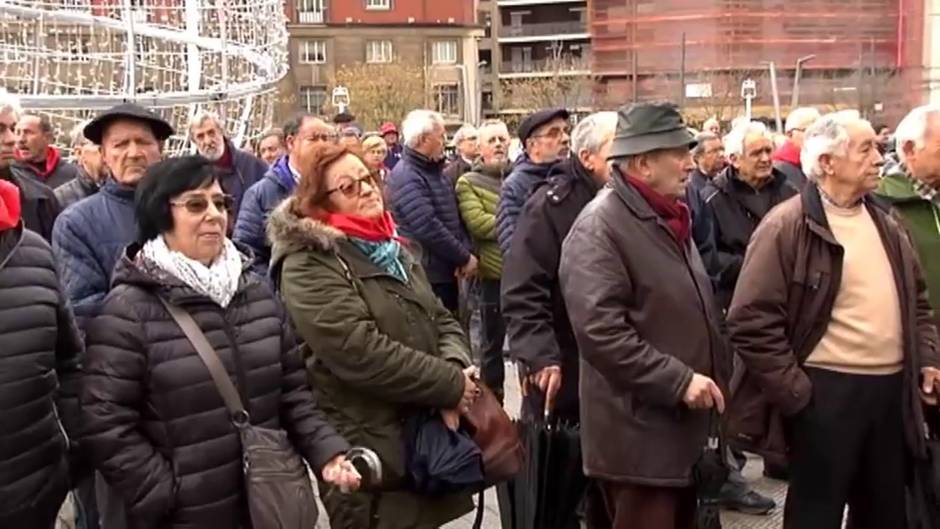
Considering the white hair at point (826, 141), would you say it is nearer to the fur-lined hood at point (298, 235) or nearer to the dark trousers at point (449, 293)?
the fur-lined hood at point (298, 235)

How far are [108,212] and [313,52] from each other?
180ft

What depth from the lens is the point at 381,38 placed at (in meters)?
58.7

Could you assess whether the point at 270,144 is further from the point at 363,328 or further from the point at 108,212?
the point at 363,328

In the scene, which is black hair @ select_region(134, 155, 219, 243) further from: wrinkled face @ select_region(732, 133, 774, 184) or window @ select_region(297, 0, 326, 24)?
window @ select_region(297, 0, 326, 24)

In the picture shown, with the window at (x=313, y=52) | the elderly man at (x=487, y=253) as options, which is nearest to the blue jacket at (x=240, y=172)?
the elderly man at (x=487, y=253)

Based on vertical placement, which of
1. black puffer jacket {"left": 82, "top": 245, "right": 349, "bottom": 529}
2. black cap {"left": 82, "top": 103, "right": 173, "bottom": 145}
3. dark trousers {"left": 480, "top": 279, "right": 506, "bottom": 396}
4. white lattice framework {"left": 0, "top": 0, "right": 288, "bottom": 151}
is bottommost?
dark trousers {"left": 480, "top": 279, "right": 506, "bottom": 396}

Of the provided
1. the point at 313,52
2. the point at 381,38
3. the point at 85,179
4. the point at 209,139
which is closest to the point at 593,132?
the point at 85,179

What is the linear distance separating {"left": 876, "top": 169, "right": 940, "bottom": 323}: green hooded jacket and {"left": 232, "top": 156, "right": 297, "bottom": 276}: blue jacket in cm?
284

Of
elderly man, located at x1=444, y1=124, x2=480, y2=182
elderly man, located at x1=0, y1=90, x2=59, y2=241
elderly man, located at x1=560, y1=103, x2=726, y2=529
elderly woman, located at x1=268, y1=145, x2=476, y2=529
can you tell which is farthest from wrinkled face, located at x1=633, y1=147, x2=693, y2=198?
elderly man, located at x1=444, y1=124, x2=480, y2=182

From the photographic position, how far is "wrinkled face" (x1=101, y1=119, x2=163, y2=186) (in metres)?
A: 3.98

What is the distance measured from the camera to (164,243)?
10.9 ft

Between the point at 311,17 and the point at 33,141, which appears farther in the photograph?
the point at 311,17

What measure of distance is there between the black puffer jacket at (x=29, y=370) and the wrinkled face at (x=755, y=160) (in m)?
3.80

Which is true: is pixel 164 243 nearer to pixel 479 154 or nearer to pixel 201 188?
pixel 201 188
